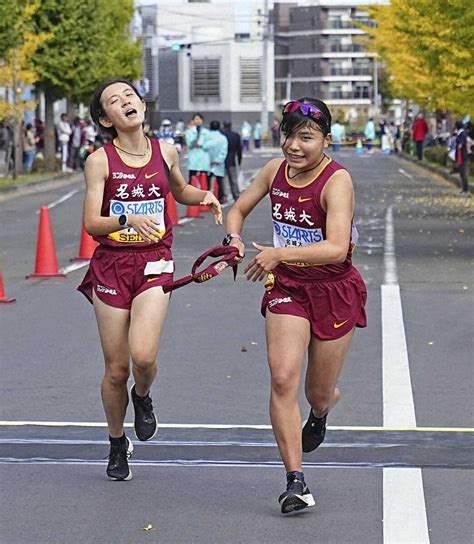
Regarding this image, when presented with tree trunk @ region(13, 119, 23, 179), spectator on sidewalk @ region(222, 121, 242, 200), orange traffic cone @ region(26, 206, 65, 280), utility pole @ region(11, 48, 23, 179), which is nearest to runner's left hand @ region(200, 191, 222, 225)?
orange traffic cone @ region(26, 206, 65, 280)

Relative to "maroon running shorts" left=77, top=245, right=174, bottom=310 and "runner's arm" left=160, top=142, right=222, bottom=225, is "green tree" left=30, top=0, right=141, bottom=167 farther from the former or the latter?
"maroon running shorts" left=77, top=245, right=174, bottom=310

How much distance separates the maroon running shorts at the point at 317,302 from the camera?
680cm

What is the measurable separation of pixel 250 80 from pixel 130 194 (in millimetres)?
115206

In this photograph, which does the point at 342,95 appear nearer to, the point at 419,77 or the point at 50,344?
the point at 419,77

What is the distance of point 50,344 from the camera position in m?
12.0

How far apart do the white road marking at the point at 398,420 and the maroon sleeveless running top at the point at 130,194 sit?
5.34ft

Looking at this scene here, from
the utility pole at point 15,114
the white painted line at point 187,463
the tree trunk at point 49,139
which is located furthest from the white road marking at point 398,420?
the tree trunk at point 49,139

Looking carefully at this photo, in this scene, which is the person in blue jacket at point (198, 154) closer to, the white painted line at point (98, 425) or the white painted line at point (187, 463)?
the white painted line at point (98, 425)

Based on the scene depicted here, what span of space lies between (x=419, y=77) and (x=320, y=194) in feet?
133

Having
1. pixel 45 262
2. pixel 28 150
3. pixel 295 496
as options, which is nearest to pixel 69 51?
pixel 28 150

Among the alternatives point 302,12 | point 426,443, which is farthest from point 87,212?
point 302,12

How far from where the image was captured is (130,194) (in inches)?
286

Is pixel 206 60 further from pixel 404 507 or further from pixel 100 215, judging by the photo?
pixel 404 507

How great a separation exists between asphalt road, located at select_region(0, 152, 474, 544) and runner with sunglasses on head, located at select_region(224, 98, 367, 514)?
0.44m
